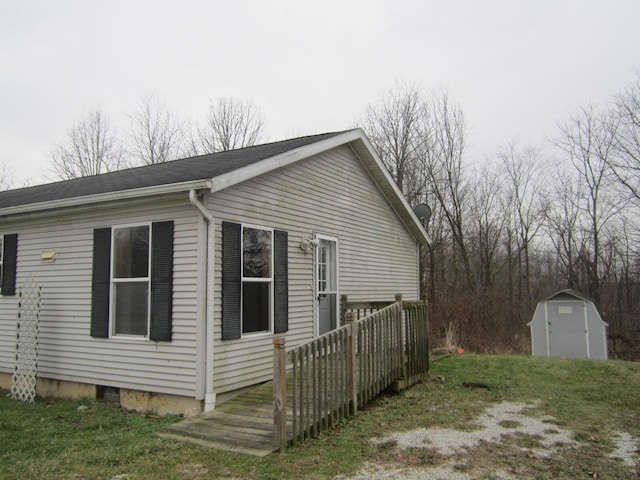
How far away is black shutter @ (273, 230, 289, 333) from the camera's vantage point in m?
7.32

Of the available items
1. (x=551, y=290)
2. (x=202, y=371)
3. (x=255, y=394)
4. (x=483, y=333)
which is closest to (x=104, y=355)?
(x=202, y=371)

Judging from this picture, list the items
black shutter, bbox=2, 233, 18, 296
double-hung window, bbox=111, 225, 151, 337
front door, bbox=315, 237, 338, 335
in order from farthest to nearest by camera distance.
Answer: front door, bbox=315, 237, 338, 335 < black shutter, bbox=2, 233, 18, 296 < double-hung window, bbox=111, 225, 151, 337

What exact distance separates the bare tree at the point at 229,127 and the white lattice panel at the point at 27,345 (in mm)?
20992

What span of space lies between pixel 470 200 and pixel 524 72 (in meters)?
7.25

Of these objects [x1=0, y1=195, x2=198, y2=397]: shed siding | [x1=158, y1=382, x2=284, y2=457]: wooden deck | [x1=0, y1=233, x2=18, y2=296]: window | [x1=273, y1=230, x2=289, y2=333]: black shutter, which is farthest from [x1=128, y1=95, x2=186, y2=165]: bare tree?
[x1=158, y1=382, x2=284, y2=457]: wooden deck

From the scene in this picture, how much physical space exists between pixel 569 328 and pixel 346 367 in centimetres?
1119

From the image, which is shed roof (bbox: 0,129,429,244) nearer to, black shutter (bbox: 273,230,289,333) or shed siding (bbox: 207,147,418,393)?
shed siding (bbox: 207,147,418,393)

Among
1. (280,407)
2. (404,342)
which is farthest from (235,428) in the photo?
(404,342)

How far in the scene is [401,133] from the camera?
22656 millimetres

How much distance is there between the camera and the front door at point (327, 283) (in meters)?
8.79

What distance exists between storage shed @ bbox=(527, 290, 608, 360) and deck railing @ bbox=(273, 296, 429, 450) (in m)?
8.33

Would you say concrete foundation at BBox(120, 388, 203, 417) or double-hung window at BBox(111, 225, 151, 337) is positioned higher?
double-hung window at BBox(111, 225, 151, 337)

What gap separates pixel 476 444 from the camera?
5.08 meters

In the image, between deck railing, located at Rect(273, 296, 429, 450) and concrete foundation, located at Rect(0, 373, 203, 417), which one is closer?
deck railing, located at Rect(273, 296, 429, 450)
